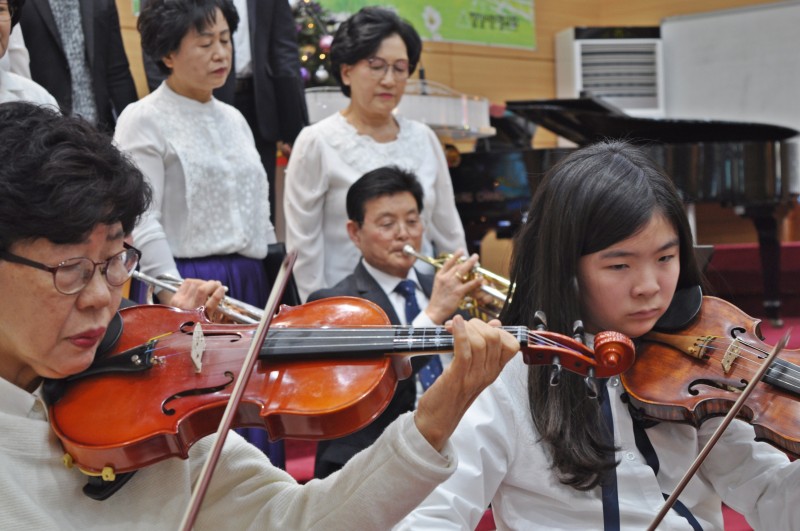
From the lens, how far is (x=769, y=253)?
5.35 meters

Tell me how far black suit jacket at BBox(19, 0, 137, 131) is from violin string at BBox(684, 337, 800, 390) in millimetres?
2363

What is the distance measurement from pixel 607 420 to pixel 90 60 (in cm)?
274

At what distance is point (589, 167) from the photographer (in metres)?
1.62

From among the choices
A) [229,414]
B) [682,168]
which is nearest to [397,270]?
[229,414]

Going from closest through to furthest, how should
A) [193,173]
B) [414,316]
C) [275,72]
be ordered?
[193,173], [414,316], [275,72]

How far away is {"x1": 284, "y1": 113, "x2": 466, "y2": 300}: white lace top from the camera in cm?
327

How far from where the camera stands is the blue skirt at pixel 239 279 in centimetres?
270

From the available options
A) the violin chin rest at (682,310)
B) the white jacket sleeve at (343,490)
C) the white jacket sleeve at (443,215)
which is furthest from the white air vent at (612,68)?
the white jacket sleeve at (343,490)

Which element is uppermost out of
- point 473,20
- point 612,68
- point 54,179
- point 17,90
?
point 473,20

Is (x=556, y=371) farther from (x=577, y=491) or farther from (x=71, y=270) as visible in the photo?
(x=71, y=270)

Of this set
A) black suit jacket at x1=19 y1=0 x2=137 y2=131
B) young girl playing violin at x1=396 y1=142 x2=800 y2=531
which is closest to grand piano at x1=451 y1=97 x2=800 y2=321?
black suit jacket at x1=19 y1=0 x2=137 y2=131

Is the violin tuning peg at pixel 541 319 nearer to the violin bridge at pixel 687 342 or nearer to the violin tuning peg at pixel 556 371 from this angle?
the violin tuning peg at pixel 556 371

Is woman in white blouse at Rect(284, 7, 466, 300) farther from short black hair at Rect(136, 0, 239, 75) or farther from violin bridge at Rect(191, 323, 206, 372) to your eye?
violin bridge at Rect(191, 323, 206, 372)

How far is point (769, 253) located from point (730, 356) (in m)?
4.13
